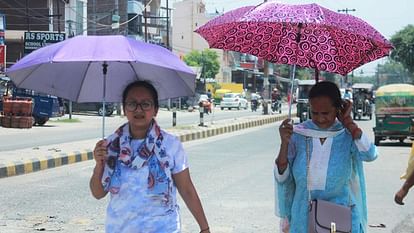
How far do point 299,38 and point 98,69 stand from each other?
1327 mm

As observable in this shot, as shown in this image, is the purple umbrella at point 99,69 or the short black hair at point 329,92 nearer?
the purple umbrella at point 99,69

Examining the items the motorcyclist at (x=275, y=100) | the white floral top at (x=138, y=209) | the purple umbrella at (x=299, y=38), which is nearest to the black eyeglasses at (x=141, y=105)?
the white floral top at (x=138, y=209)

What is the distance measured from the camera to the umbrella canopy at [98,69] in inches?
128

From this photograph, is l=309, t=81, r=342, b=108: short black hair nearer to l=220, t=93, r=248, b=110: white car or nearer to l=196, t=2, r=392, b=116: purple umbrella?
l=196, t=2, r=392, b=116: purple umbrella

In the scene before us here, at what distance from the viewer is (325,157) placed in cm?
352

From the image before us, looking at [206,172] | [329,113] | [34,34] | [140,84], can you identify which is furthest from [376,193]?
[34,34]

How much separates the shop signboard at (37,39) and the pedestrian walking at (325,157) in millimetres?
22418

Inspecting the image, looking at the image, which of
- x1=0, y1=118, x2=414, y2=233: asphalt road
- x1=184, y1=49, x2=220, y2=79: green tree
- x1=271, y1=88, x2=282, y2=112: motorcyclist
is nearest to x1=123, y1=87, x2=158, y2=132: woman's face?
x1=0, y1=118, x2=414, y2=233: asphalt road

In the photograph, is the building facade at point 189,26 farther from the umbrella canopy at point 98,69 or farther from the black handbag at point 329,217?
the black handbag at point 329,217

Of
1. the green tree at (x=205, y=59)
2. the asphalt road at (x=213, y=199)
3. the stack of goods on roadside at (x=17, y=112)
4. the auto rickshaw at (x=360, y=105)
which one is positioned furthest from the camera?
the green tree at (x=205, y=59)

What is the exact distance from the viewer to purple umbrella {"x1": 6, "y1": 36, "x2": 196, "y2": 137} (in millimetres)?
3242

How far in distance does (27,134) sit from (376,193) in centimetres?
1442

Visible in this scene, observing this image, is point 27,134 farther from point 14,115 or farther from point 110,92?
point 110,92

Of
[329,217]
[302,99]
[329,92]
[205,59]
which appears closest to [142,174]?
[329,217]
